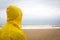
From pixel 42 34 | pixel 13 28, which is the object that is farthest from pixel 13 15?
pixel 42 34

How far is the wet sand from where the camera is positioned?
2758mm

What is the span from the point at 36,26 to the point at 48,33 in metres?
0.29

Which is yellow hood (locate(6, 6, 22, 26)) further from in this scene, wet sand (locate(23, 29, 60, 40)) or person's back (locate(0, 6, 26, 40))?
wet sand (locate(23, 29, 60, 40))

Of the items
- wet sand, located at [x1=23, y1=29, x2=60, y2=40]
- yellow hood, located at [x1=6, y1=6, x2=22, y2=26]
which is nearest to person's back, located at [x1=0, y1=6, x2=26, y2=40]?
yellow hood, located at [x1=6, y1=6, x2=22, y2=26]

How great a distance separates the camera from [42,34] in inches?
110

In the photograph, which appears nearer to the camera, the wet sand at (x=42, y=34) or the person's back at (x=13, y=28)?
the person's back at (x=13, y=28)

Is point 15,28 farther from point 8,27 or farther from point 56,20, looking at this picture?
point 56,20

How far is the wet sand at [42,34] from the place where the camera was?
2.76m

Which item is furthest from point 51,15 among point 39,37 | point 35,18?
point 39,37

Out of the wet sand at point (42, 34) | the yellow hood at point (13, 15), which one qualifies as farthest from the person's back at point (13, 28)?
the wet sand at point (42, 34)

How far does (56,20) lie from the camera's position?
9.29 feet

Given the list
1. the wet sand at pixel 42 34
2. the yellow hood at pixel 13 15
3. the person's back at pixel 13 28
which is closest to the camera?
the person's back at pixel 13 28

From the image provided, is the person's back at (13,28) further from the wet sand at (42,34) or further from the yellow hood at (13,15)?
the wet sand at (42,34)

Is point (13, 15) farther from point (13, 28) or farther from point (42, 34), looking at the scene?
point (42, 34)
